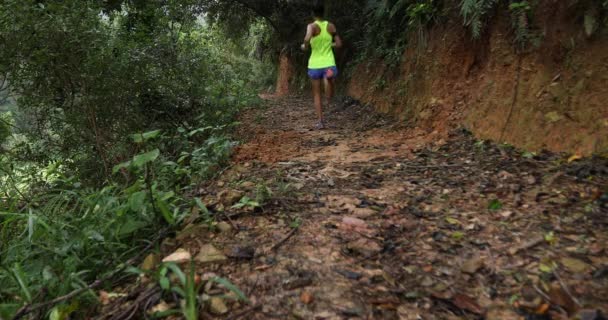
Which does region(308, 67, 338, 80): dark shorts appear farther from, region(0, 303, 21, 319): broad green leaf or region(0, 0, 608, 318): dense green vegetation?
region(0, 303, 21, 319): broad green leaf

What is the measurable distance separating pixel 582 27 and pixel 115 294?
3790 millimetres

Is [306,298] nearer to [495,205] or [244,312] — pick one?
[244,312]

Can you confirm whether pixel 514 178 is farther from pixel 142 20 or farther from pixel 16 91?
pixel 142 20

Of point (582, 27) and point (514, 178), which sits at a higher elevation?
point (582, 27)

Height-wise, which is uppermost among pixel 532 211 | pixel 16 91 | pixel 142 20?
pixel 142 20

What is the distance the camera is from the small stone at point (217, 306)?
1640mm

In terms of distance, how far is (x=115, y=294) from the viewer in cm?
187

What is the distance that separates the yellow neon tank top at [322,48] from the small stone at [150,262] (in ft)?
14.7

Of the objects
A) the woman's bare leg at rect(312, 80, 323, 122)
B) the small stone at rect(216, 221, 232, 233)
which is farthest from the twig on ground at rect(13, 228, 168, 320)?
the woman's bare leg at rect(312, 80, 323, 122)

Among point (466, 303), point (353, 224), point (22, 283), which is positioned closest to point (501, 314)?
point (466, 303)

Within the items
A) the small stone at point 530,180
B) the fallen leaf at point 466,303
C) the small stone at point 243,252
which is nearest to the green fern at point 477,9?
the small stone at point 530,180

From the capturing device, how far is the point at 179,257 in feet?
6.57

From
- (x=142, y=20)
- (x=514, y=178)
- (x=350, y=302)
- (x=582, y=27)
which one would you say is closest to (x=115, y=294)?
(x=350, y=302)

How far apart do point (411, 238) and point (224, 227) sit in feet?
3.56
